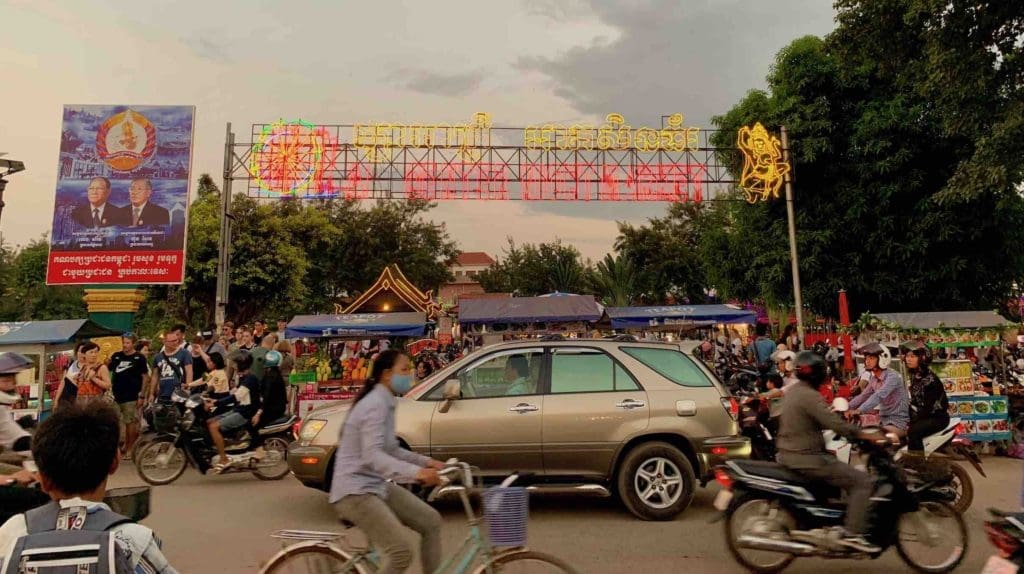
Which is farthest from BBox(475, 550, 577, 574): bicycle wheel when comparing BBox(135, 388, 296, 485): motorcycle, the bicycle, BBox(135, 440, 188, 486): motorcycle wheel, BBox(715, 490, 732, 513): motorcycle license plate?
BBox(135, 440, 188, 486): motorcycle wheel

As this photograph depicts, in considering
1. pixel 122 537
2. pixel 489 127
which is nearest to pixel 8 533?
pixel 122 537

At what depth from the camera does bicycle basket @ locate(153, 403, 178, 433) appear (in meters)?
8.62

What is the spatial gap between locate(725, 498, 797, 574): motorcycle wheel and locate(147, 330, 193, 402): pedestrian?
8203mm

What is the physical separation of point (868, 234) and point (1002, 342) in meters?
9.56

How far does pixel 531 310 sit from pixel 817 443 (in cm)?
1215

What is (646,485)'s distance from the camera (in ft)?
21.4

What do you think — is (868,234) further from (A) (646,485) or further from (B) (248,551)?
(B) (248,551)

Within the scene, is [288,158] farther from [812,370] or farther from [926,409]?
[812,370]

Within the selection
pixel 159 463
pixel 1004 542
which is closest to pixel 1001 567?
pixel 1004 542

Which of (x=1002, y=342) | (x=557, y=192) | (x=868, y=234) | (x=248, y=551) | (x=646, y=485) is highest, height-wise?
(x=557, y=192)

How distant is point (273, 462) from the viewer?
8.77 metres

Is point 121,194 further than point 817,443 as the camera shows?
Yes

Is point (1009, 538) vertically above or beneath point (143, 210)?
beneath

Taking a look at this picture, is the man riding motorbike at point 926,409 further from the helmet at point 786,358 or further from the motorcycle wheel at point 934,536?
the helmet at point 786,358
